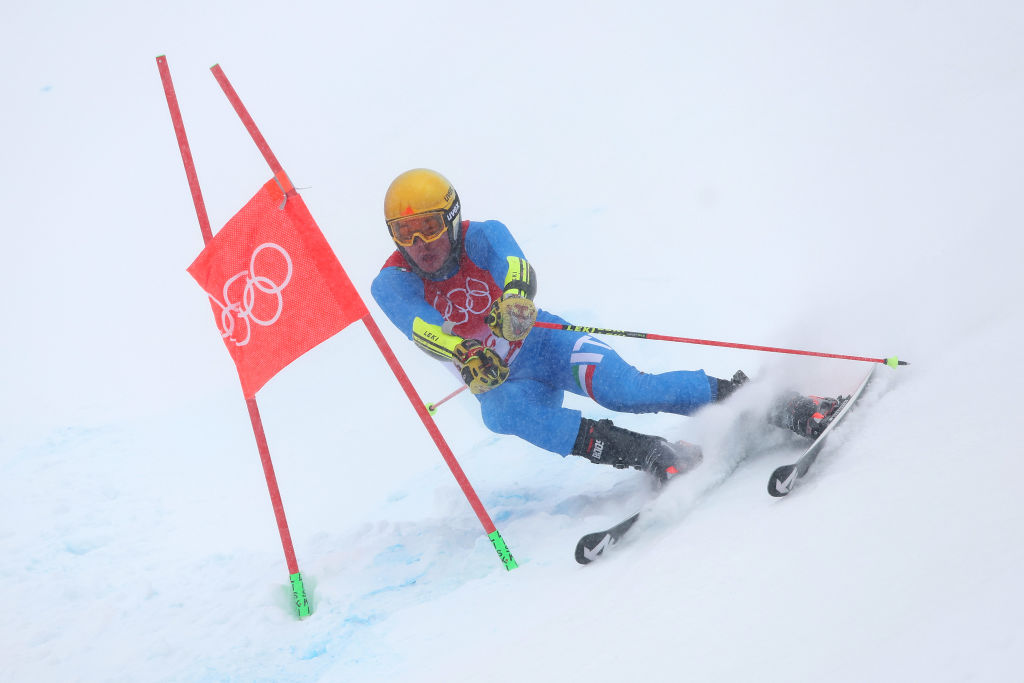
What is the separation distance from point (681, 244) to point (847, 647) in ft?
19.8

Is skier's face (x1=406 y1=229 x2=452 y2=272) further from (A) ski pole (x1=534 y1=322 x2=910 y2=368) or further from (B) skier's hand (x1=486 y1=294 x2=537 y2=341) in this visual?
(A) ski pole (x1=534 y1=322 x2=910 y2=368)

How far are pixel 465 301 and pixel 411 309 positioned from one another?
0.84ft

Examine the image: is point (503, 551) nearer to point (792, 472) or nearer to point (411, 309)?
point (411, 309)

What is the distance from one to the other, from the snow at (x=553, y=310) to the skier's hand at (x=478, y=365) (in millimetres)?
718

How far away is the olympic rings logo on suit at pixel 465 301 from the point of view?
11.1 feet

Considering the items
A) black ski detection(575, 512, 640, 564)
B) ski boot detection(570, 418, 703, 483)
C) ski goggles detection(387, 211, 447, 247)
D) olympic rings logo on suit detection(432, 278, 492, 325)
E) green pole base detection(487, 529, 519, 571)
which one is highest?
ski goggles detection(387, 211, 447, 247)

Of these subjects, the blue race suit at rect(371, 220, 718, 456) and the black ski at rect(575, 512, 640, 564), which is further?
the blue race suit at rect(371, 220, 718, 456)

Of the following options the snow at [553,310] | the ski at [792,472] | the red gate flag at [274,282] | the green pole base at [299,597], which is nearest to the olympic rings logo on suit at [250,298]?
the red gate flag at [274,282]

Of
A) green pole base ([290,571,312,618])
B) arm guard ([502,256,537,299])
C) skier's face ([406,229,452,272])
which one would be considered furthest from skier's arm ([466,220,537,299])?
green pole base ([290,571,312,618])

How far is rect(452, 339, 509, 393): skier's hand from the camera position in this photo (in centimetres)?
297

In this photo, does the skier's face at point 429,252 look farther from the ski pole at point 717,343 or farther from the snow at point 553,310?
the snow at point 553,310

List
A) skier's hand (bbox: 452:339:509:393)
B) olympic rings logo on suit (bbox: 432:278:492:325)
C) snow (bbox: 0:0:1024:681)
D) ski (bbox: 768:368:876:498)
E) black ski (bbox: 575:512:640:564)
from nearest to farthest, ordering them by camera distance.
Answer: snow (bbox: 0:0:1024:681) < ski (bbox: 768:368:876:498) < black ski (bbox: 575:512:640:564) < skier's hand (bbox: 452:339:509:393) < olympic rings logo on suit (bbox: 432:278:492:325)

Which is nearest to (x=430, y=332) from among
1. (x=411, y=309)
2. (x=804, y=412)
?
(x=411, y=309)

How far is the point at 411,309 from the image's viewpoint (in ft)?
10.7
